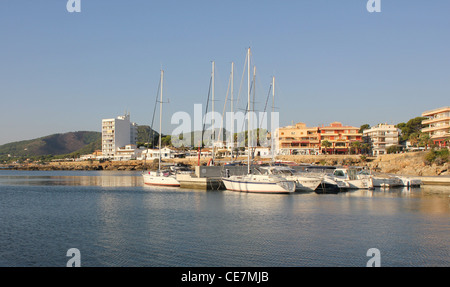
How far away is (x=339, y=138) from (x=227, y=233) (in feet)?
363

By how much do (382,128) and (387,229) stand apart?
110 m

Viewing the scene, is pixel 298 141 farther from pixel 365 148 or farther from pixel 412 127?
pixel 412 127

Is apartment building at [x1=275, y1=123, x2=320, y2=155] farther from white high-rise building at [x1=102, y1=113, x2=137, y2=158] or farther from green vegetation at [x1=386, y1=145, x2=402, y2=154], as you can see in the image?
white high-rise building at [x1=102, y1=113, x2=137, y2=158]

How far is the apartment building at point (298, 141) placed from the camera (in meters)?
132

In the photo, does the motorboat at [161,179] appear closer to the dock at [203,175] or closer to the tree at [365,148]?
the dock at [203,175]

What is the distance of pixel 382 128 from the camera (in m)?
127

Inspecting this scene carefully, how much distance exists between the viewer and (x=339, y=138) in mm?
128250

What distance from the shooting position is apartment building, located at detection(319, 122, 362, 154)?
12662cm

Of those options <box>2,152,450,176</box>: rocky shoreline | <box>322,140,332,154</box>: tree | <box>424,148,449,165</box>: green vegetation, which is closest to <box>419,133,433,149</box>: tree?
<box>2,152,450,176</box>: rocky shoreline

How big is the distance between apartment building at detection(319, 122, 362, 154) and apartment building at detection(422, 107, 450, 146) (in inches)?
1048

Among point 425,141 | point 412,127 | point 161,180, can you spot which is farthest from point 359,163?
point 161,180

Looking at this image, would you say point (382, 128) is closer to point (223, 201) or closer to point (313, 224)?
point (223, 201)

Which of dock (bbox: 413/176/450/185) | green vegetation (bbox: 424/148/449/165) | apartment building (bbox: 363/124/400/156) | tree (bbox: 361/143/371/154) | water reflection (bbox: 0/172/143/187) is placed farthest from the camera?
apartment building (bbox: 363/124/400/156)

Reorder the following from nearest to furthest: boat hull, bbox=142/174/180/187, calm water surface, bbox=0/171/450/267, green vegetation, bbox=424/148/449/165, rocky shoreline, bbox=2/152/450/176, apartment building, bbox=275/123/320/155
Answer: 1. calm water surface, bbox=0/171/450/267
2. boat hull, bbox=142/174/180/187
3. green vegetation, bbox=424/148/449/165
4. rocky shoreline, bbox=2/152/450/176
5. apartment building, bbox=275/123/320/155
